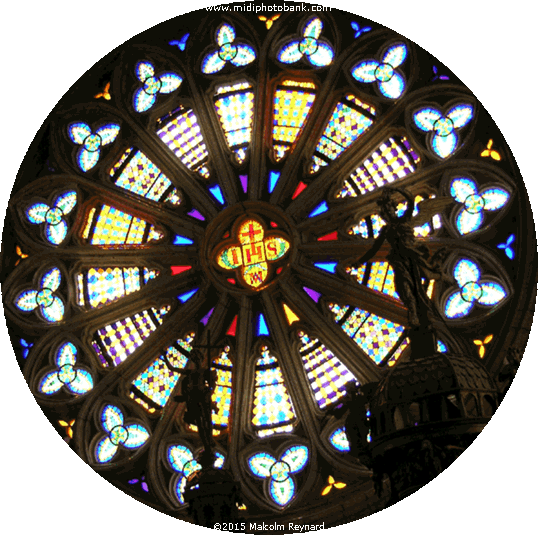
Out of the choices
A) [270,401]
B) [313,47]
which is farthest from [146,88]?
[270,401]

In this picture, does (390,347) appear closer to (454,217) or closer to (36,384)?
(454,217)

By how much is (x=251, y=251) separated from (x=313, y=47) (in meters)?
3.76

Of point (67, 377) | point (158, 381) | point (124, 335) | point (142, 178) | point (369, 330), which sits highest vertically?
point (142, 178)

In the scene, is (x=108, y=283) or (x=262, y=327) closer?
(x=262, y=327)

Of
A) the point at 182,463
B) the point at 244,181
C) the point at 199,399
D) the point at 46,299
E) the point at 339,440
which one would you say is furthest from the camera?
the point at 244,181

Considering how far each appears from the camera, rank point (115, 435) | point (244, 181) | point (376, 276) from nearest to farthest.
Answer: point (115, 435), point (376, 276), point (244, 181)

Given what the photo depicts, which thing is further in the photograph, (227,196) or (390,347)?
(227,196)

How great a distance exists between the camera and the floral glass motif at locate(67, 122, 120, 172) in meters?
16.9

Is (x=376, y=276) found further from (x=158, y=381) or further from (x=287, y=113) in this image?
(x=158, y=381)

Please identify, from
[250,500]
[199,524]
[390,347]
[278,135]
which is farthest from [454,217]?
[199,524]

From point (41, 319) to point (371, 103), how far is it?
6.74m

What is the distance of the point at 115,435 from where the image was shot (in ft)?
50.9

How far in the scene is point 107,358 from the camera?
16156mm

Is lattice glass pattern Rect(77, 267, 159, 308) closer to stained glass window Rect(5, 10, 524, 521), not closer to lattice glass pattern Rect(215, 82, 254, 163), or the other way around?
stained glass window Rect(5, 10, 524, 521)
